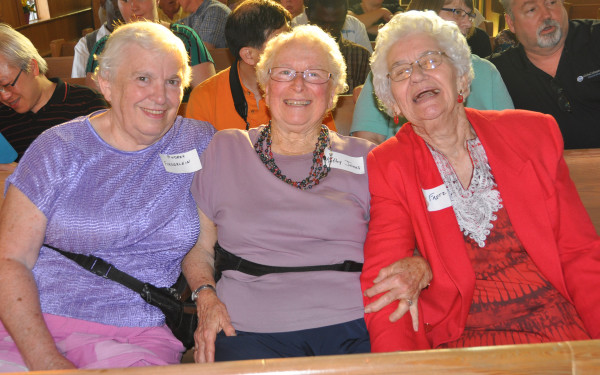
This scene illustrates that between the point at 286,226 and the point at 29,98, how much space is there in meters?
1.66

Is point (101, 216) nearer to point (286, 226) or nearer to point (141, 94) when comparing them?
point (141, 94)

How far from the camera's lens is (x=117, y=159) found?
6.73 ft

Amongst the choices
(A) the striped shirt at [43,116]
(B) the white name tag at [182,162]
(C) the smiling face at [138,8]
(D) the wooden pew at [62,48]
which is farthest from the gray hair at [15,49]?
(D) the wooden pew at [62,48]

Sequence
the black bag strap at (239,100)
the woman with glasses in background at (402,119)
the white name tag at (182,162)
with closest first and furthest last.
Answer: the white name tag at (182,162) → the woman with glasses in background at (402,119) → the black bag strap at (239,100)

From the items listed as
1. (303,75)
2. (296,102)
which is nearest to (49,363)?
(296,102)

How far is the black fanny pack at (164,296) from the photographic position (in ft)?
6.56

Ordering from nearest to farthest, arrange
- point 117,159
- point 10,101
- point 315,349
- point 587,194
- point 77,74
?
point 315,349 → point 117,159 → point 587,194 → point 10,101 → point 77,74

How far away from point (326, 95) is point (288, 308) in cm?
85

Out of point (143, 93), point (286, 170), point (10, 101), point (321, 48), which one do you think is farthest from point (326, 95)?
point (10, 101)

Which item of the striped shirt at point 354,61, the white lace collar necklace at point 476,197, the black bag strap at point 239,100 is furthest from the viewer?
the striped shirt at point 354,61

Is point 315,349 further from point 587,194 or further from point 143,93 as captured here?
point 587,194

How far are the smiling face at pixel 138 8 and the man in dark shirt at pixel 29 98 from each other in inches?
58.8

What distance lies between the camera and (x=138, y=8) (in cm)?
427

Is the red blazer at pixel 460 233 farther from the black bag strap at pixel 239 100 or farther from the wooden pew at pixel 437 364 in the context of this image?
the black bag strap at pixel 239 100
